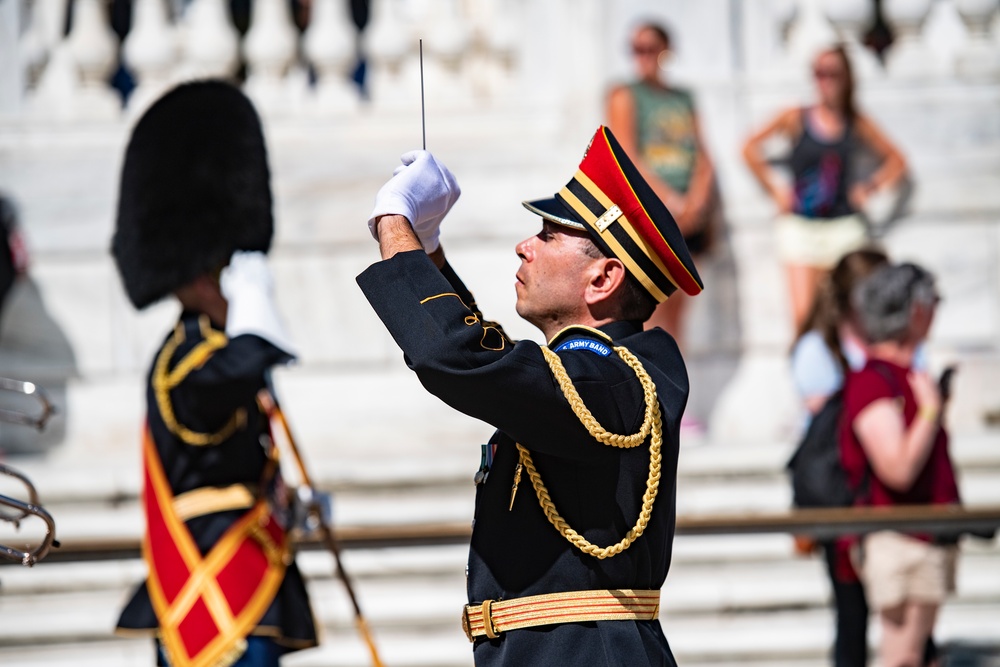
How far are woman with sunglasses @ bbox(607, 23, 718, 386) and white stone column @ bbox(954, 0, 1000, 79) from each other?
169 centimetres

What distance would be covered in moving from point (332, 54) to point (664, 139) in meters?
2.09

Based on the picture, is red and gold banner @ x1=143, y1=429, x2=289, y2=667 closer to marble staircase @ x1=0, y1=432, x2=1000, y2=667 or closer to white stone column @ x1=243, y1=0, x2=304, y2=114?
marble staircase @ x1=0, y1=432, x2=1000, y2=667

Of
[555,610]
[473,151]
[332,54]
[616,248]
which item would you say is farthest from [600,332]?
[332,54]

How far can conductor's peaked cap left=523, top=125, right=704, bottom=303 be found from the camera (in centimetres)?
333

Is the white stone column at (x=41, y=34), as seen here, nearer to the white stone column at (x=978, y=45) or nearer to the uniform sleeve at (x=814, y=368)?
the uniform sleeve at (x=814, y=368)

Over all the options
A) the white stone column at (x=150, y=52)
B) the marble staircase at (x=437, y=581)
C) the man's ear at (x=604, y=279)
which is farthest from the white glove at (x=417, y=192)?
the white stone column at (x=150, y=52)

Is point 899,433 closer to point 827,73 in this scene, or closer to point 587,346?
point 587,346

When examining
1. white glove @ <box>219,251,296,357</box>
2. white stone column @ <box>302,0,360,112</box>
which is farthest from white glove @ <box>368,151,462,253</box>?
white stone column @ <box>302,0,360,112</box>

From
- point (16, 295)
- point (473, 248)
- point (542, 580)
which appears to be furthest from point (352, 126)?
point (542, 580)

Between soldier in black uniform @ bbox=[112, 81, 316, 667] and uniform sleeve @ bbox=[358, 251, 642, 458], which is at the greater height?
uniform sleeve @ bbox=[358, 251, 642, 458]

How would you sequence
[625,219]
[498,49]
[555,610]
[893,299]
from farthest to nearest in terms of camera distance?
[498,49]
[893,299]
[625,219]
[555,610]

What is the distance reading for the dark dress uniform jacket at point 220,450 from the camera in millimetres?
4840

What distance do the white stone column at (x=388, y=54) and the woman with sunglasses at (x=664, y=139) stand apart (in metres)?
1.46

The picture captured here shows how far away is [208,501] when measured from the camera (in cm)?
500
